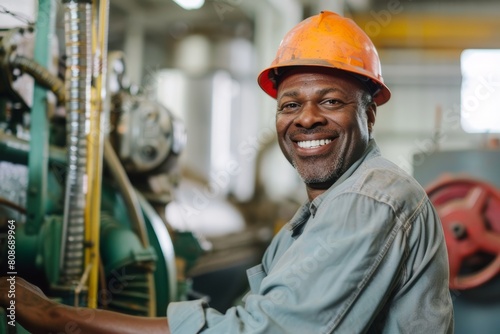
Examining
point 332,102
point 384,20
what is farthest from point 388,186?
point 384,20

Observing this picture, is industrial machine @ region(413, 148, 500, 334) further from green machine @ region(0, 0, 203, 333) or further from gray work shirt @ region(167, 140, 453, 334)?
gray work shirt @ region(167, 140, 453, 334)

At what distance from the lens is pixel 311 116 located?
1.36 m

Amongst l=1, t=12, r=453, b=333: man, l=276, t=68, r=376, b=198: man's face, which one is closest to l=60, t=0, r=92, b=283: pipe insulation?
l=1, t=12, r=453, b=333: man

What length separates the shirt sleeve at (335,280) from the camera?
3.62ft

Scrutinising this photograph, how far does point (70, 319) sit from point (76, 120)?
3.33 ft

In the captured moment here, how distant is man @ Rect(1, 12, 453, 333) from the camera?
1108 mm

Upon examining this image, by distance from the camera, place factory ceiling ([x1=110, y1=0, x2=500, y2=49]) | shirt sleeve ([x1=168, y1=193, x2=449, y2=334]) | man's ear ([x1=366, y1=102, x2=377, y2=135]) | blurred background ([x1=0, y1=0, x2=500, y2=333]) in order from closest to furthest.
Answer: shirt sleeve ([x1=168, y1=193, x2=449, y2=334])
man's ear ([x1=366, y1=102, x2=377, y2=135])
blurred background ([x1=0, y1=0, x2=500, y2=333])
factory ceiling ([x1=110, y1=0, x2=500, y2=49])

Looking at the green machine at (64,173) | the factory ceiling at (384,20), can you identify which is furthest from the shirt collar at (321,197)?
the factory ceiling at (384,20)

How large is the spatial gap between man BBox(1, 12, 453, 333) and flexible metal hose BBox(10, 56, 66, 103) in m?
1.03

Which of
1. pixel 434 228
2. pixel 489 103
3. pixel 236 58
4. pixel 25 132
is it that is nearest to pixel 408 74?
pixel 489 103

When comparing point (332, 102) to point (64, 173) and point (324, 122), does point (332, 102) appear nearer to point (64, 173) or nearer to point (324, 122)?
point (324, 122)

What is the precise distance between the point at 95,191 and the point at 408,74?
725 cm

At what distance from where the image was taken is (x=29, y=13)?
2.17m

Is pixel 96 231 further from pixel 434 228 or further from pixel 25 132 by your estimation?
pixel 434 228
